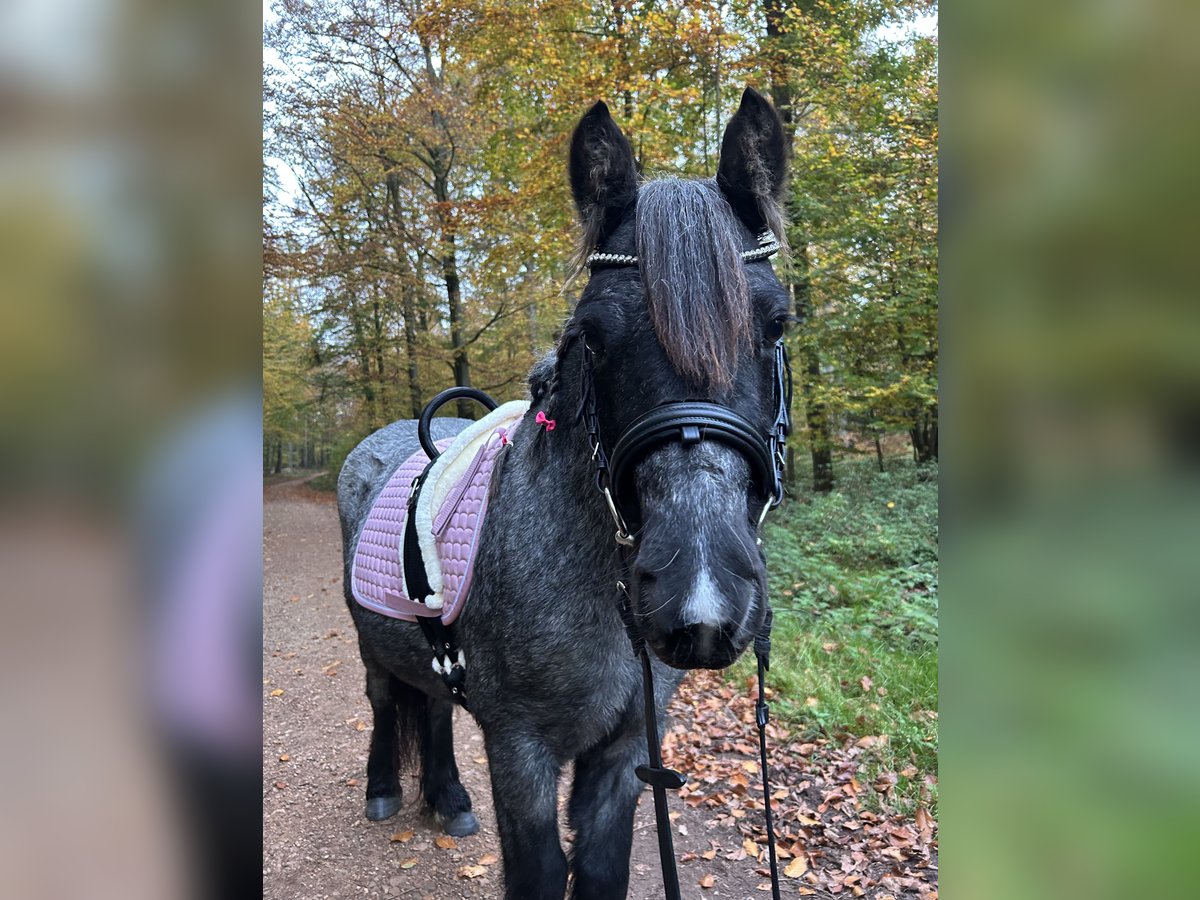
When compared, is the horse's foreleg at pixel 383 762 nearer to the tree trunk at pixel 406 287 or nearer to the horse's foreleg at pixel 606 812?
the horse's foreleg at pixel 606 812

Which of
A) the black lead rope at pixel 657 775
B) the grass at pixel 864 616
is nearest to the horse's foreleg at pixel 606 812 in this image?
the black lead rope at pixel 657 775

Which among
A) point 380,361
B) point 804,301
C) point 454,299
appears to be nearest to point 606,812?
point 804,301

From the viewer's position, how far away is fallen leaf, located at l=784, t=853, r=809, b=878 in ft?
11.8

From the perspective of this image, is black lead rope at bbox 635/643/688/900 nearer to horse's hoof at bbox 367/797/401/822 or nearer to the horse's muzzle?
the horse's muzzle

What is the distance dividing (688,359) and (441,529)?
4.38 ft

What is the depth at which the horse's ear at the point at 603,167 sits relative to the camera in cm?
187

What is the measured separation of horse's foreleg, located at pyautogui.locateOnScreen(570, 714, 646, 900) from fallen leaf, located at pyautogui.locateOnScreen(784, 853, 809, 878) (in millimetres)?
1746

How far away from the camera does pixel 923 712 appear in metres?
4.54

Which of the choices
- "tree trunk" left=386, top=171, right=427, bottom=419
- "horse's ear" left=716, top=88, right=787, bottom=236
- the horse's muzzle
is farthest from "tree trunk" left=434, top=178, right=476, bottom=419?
the horse's muzzle
